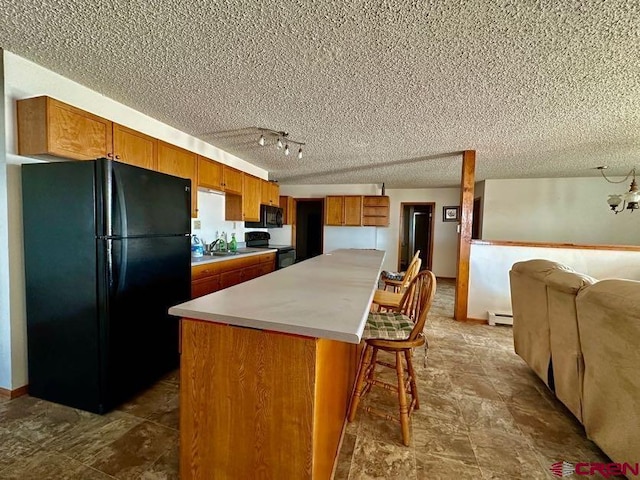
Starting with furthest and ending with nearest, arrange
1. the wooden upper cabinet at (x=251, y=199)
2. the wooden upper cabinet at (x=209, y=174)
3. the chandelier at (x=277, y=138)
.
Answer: the wooden upper cabinet at (x=251, y=199), the wooden upper cabinet at (x=209, y=174), the chandelier at (x=277, y=138)

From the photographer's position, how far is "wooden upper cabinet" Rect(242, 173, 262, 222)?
4.07 meters

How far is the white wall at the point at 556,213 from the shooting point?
5.12 metres

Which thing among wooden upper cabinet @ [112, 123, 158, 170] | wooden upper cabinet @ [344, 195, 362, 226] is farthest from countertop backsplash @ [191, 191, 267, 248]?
wooden upper cabinet @ [344, 195, 362, 226]

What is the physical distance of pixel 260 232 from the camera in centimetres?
511

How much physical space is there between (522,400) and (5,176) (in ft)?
12.3

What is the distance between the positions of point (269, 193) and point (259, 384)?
13.6ft

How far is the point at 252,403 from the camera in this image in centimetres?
101

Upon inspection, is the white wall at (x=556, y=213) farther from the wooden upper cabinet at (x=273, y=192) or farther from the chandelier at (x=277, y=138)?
the chandelier at (x=277, y=138)

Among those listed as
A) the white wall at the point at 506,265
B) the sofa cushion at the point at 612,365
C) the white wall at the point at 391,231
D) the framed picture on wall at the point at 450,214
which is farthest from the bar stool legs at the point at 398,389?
the framed picture on wall at the point at 450,214

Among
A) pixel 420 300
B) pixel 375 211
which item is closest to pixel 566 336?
pixel 420 300

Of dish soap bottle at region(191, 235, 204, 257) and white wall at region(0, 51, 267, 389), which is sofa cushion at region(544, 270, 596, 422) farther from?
white wall at region(0, 51, 267, 389)

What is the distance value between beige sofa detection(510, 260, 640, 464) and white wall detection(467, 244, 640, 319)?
5.66 ft

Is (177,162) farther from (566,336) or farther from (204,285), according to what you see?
(566,336)

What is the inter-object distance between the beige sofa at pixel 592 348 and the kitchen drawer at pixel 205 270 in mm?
2839
